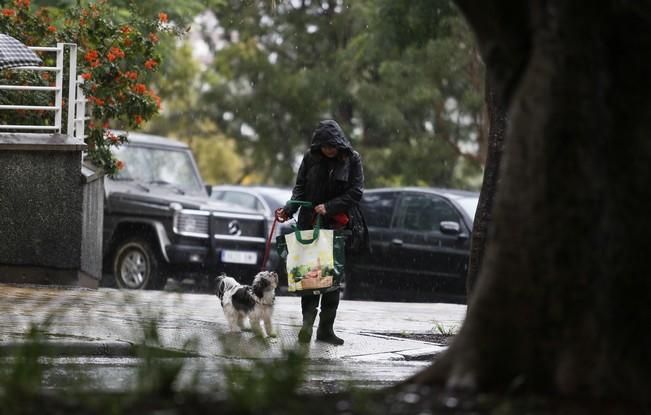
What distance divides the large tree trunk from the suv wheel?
1459 centimetres

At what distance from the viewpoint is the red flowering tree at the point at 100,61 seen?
58.6 ft

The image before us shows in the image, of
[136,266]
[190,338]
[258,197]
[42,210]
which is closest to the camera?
[190,338]

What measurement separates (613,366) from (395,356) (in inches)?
224

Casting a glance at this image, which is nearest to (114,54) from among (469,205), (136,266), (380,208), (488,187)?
(136,266)

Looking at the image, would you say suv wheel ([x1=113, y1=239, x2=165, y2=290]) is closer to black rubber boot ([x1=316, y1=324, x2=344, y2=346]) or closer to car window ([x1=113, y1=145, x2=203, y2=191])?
car window ([x1=113, y1=145, x2=203, y2=191])

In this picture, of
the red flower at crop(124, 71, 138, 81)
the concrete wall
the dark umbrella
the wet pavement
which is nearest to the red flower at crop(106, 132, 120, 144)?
the red flower at crop(124, 71, 138, 81)

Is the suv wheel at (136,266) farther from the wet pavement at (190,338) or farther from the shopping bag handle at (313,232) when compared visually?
the shopping bag handle at (313,232)

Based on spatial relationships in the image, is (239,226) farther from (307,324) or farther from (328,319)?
(307,324)

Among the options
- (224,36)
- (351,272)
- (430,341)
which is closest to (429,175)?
(224,36)

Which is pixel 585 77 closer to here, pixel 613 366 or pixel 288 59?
pixel 613 366

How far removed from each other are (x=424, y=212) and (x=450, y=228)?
95cm

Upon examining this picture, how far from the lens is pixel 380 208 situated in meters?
21.0

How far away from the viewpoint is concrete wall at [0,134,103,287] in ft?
55.0

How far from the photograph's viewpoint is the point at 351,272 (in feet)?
69.3
